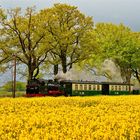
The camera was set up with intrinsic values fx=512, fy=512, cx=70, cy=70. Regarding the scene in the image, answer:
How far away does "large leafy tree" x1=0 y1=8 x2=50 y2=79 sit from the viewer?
224 feet

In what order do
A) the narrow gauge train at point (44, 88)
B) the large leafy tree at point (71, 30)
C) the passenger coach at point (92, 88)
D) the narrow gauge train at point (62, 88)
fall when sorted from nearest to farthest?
the narrow gauge train at point (44, 88) < the narrow gauge train at point (62, 88) < the passenger coach at point (92, 88) < the large leafy tree at point (71, 30)

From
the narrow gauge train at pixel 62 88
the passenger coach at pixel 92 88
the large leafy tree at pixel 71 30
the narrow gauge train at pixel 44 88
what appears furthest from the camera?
the large leafy tree at pixel 71 30

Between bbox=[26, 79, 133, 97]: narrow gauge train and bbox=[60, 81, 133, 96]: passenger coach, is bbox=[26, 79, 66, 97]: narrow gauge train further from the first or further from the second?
bbox=[60, 81, 133, 96]: passenger coach

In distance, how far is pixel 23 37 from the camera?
6956 centimetres

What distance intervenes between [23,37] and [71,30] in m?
7.00

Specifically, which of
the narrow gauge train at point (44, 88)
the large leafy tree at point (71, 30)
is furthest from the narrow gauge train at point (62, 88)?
the large leafy tree at point (71, 30)

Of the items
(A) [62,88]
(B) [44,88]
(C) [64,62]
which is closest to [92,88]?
(A) [62,88]

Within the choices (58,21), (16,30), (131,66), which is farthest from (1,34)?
(131,66)

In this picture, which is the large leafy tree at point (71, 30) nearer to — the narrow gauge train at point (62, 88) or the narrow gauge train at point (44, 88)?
the narrow gauge train at point (62, 88)

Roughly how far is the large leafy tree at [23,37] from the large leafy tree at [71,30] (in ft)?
6.48

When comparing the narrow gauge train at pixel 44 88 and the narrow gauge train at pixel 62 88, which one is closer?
the narrow gauge train at pixel 44 88

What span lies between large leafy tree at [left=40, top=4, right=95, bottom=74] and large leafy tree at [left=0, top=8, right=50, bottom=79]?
6.48 feet

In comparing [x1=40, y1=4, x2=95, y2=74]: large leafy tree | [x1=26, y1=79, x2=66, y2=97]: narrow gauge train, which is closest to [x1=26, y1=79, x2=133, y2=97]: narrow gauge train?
[x1=26, y1=79, x2=66, y2=97]: narrow gauge train

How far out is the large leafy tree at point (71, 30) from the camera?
71.1 m
